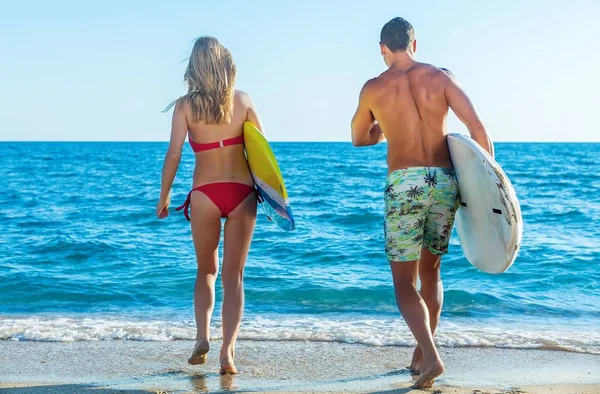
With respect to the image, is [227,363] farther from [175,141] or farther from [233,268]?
[175,141]

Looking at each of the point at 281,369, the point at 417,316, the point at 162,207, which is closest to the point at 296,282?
the point at 281,369

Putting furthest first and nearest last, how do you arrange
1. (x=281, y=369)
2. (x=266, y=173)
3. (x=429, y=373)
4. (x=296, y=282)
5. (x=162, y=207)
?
(x=296, y=282), (x=281, y=369), (x=162, y=207), (x=266, y=173), (x=429, y=373)

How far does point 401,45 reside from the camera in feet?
12.9

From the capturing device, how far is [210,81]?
396 centimetres

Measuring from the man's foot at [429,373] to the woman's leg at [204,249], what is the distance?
117 centimetres

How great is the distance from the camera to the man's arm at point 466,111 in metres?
3.80

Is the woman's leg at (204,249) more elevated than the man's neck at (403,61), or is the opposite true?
the man's neck at (403,61)

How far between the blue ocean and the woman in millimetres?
1270

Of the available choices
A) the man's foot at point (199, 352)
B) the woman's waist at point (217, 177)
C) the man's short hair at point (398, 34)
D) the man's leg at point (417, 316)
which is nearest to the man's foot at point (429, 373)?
the man's leg at point (417, 316)

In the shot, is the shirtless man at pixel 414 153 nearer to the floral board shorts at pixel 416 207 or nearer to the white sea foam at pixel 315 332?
the floral board shorts at pixel 416 207

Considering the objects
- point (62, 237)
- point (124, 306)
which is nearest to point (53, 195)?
point (62, 237)

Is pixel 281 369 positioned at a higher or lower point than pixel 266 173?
lower

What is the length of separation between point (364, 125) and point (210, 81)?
0.86m

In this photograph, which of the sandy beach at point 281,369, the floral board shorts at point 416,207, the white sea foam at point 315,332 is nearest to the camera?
the floral board shorts at point 416,207
